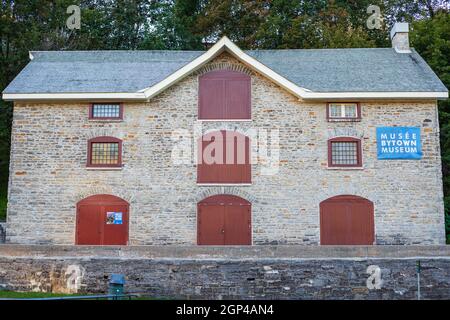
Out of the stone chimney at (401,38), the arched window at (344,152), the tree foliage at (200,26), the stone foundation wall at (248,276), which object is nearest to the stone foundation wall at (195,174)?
the arched window at (344,152)

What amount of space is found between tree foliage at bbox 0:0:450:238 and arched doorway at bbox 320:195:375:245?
44.5 ft

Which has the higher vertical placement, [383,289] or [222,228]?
[222,228]

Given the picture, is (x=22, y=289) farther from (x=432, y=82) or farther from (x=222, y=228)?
(x=432, y=82)

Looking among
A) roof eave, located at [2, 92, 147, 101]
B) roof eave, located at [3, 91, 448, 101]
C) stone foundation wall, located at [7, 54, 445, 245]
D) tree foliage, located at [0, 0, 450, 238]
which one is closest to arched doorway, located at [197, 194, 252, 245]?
stone foundation wall, located at [7, 54, 445, 245]

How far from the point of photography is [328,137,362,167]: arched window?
21125mm

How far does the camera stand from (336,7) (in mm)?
38531

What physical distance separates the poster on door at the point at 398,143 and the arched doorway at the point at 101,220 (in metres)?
10.3

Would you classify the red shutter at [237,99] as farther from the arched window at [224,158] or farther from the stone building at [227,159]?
the arched window at [224,158]

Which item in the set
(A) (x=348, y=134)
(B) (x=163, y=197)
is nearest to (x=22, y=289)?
(B) (x=163, y=197)

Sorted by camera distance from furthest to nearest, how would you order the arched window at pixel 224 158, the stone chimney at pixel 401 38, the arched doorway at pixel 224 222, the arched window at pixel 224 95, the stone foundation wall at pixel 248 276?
the stone chimney at pixel 401 38 → the arched window at pixel 224 95 → the arched window at pixel 224 158 → the arched doorway at pixel 224 222 → the stone foundation wall at pixel 248 276

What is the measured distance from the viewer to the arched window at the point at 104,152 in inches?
840

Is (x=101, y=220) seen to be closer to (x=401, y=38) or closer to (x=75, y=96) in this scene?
(x=75, y=96)

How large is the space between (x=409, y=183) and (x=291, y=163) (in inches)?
181

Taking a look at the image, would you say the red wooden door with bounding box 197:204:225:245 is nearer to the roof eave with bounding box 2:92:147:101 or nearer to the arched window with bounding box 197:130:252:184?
the arched window with bounding box 197:130:252:184
